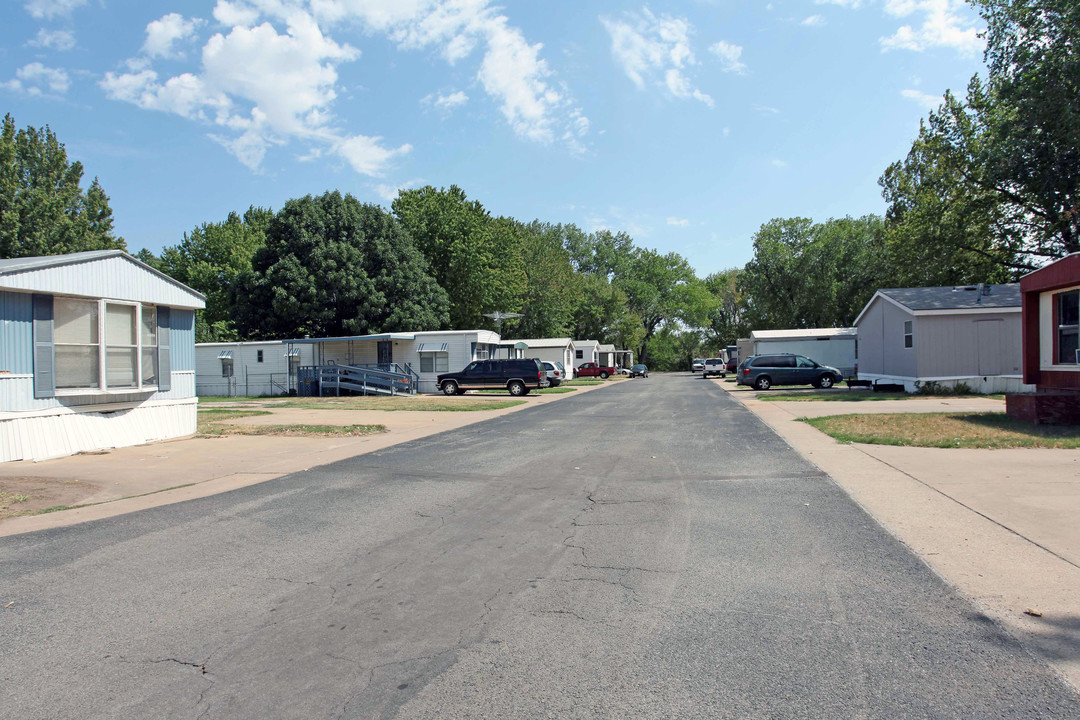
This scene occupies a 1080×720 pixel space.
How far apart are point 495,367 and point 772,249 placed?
144 feet

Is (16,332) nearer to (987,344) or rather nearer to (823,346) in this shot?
(987,344)

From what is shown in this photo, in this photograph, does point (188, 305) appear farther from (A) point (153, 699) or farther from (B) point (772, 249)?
(B) point (772, 249)

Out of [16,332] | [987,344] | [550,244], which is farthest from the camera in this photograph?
[550,244]

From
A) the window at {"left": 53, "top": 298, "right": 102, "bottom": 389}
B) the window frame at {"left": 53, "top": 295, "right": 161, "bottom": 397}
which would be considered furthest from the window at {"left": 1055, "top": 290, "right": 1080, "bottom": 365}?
the window at {"left": 53, "top": 298, "right": 102, "bottom": 389}

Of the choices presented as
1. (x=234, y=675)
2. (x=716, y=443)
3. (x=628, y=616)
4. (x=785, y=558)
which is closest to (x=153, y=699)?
(x=234, y=675)

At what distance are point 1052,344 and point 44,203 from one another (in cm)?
4668

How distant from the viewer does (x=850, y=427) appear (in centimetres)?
1439

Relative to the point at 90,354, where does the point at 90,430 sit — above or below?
below

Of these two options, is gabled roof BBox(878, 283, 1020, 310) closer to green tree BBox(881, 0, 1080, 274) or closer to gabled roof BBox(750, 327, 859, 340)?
green tree BBox(881, 0, 1080, 274)

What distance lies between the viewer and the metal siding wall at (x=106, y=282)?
447 inches

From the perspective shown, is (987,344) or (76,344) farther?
(987,344)

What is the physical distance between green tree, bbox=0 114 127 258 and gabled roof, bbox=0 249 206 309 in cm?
3052

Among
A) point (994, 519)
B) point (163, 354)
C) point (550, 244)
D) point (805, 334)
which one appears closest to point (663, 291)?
Result: point (550, 244)

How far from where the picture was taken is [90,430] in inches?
497
